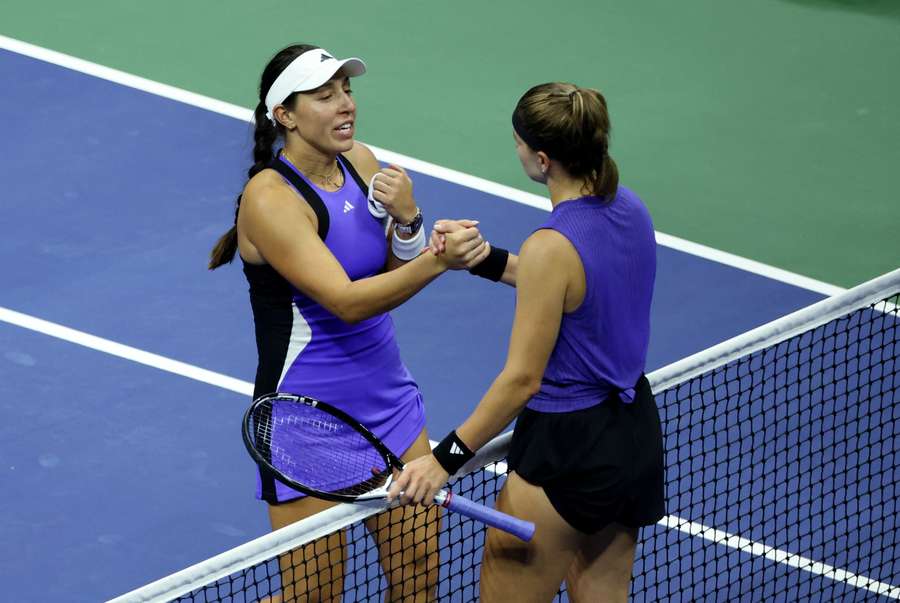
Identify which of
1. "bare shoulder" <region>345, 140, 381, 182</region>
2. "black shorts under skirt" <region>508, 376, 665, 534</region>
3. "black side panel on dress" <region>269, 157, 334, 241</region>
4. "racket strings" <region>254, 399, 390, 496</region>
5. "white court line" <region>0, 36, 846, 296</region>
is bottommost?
"racket strings" <region>254, 399, 390, 496</region>

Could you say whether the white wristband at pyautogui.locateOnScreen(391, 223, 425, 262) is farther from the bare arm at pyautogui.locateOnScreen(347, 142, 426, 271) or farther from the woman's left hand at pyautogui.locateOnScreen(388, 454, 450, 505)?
the woman's left hand at pyautogui.locateOnScreen(388, 454, 450, 505)

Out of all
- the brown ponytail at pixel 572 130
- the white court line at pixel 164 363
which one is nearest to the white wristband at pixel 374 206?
the brown ponytail at pixel 572 130

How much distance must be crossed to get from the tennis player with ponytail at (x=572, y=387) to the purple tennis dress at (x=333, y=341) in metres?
0.48

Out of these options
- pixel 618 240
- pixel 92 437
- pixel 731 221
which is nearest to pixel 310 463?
pixel 618 240

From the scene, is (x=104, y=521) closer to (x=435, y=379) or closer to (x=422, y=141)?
(x=435, y=379)

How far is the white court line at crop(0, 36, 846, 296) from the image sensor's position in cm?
1002

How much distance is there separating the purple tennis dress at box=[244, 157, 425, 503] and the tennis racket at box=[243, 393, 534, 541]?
251 mm

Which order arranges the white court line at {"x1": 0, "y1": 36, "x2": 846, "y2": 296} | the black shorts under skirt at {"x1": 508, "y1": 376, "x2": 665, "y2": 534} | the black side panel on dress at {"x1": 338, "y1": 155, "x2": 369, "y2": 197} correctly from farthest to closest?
the white court line at {"x1": 0, "y1": 36, "x2": 846, "y2": 296} → the black side panel on dress at {"x1": 338, "y1": 155, "x2": 369, "y2": 197} → the black shorts under skirt at {"x1": 508, "y1": 376, "x2": 665, "y2": 534}

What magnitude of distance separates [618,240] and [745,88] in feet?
24.6

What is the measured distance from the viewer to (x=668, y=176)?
11000mm

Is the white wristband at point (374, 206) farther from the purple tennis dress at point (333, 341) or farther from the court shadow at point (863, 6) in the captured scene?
the court shadow at point (863, 6)

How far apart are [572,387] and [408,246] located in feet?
3.16

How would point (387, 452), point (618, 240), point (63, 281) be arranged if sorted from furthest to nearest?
point (63, 281), point (387, 452), point (618, 240)

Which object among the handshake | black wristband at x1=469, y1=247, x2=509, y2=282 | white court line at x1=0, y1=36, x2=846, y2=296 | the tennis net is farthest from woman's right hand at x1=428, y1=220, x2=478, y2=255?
white court line at x1=0, y1=36, x2=846, y2=296
